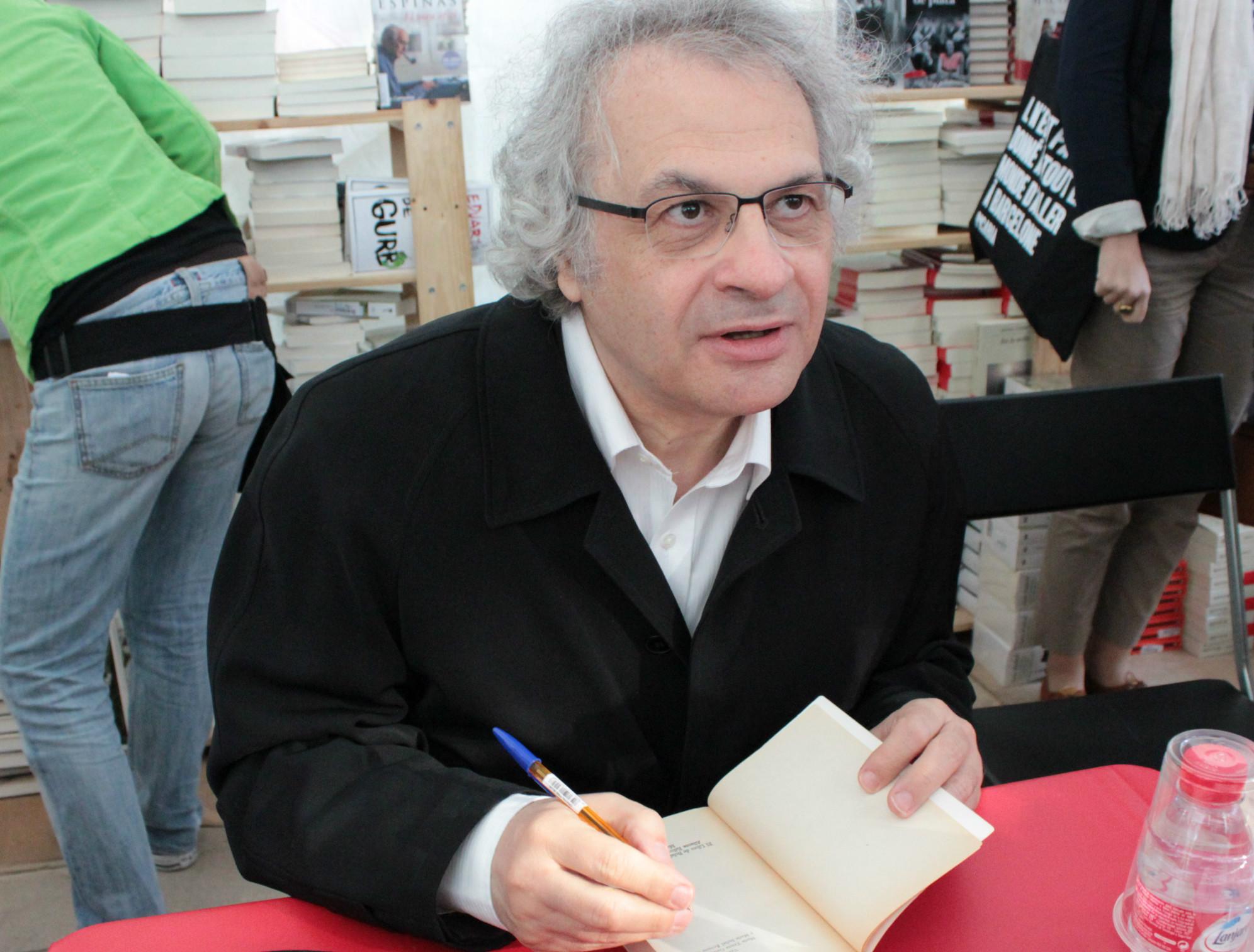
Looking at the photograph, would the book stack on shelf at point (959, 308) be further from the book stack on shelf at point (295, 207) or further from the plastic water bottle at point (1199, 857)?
the plastic water bottle at point (1199, 857)

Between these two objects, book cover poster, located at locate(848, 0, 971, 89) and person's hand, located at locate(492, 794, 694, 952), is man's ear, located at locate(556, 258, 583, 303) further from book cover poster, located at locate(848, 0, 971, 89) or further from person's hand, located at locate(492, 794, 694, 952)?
book cover poster, located at locate(848, 0, 971, 89)

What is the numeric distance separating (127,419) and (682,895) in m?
1.43

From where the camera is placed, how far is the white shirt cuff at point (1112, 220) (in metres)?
2.13

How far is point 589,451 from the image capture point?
42.5 inches

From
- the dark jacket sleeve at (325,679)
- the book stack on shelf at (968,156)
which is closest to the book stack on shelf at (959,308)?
the book stack on shelf at (968,156)

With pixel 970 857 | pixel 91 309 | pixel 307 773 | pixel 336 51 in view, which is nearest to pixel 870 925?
pixel 970 857

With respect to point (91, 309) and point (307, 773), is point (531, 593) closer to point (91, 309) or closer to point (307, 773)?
point (307, 773)

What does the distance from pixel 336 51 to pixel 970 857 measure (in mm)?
2583

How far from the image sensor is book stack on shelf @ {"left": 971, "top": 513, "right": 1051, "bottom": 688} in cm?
289

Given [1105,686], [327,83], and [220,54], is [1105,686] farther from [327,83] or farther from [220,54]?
[220,54]

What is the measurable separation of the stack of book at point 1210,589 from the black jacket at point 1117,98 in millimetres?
1155

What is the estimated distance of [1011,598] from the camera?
2.94 metres

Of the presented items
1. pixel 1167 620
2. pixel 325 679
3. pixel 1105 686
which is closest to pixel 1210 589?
pixel 1167 620

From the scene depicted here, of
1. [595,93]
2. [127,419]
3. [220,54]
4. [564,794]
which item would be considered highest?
[220,54]
